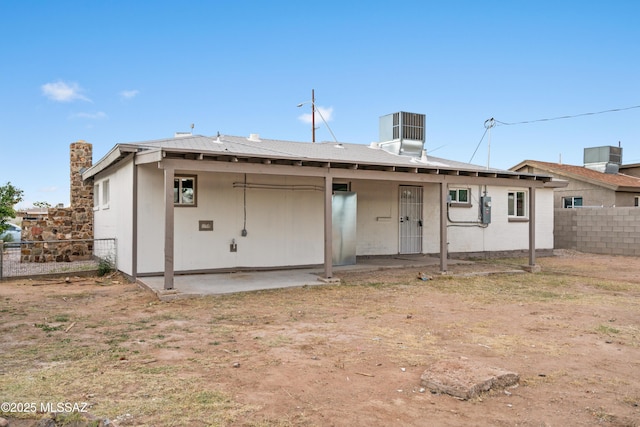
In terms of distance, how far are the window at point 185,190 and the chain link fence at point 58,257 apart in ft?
7.97

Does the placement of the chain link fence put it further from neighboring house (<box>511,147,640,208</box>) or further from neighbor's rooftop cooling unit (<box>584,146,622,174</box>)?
neighbor's rooftop cooling unit (<box>584,146,622,174</box>)

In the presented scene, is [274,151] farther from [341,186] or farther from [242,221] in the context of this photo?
[341,186]

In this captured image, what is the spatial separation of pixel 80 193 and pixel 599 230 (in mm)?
19540

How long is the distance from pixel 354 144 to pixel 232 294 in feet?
30.7

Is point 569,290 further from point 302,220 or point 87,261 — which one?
point 87,261

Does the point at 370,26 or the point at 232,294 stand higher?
the point at 370,26

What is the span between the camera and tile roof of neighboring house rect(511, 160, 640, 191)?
2109 cm

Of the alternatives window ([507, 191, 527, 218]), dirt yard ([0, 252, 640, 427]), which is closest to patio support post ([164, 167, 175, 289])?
dirt yard ([0, 252, 640, 427])

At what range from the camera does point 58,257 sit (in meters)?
14.2

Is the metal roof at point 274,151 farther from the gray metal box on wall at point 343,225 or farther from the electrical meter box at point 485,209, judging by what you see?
the electrical meter box at point 485,209

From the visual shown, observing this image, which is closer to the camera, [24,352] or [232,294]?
[24,352]

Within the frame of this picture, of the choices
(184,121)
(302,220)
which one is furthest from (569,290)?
(184,121)

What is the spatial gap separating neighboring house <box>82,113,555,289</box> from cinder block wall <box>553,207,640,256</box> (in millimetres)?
5366

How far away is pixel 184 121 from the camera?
531 inches
